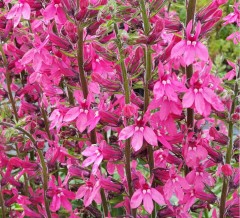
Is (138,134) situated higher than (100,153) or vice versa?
(138,134)

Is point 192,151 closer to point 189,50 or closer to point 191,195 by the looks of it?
point 191,195

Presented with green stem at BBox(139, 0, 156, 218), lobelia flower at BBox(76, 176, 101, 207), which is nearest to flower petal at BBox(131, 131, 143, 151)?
green stem at BBox(139, 0, 156, 218)

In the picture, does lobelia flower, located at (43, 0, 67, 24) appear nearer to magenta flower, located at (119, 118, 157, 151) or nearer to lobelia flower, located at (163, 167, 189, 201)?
magenta flower, located at (119, 118, 157, 151)

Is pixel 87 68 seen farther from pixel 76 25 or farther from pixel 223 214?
pixel 223 214

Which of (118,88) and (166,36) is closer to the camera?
(118,88)

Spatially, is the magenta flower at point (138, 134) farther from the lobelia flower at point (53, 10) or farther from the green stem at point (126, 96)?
the lobelia flower at point (53, 10)

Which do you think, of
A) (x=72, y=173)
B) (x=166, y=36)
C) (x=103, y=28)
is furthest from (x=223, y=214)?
(x=103, y=28)

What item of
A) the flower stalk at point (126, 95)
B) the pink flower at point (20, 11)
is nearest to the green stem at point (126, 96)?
the flower stalk at point (126, 95)

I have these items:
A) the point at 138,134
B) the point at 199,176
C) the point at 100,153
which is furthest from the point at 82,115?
the point at 199,176
